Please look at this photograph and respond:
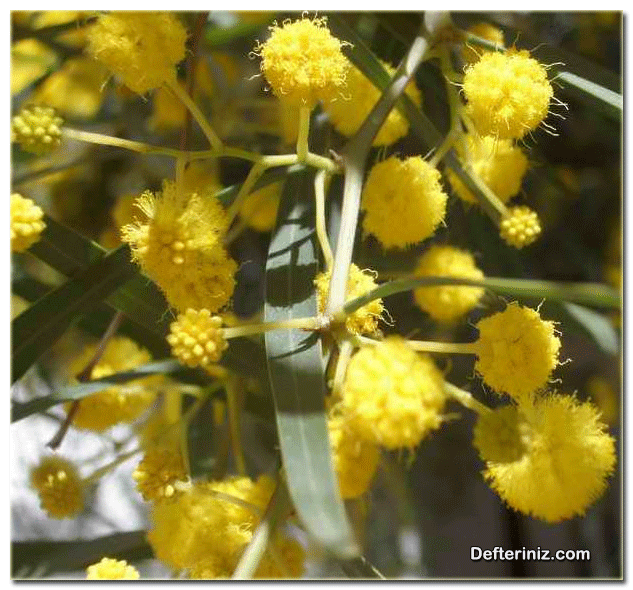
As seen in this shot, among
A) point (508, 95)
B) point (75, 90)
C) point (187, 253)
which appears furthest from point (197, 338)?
point (75, 90)

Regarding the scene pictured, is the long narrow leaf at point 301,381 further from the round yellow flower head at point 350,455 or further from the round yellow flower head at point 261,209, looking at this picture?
the round yellow flower head at point 261,209

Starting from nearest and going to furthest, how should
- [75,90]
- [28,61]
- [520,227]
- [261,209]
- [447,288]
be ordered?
[520,227], [447,288], [261,209], [28,61], [75,90]

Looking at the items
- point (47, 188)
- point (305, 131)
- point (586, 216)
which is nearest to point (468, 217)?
point (305, 131)

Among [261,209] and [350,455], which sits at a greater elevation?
[261,209]

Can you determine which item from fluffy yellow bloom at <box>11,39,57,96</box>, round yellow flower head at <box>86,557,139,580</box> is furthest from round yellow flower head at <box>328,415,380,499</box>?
fluffy yellow bloom at <box>11,39,57,96</box>

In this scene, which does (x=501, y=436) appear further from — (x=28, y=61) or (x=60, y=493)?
(x=28, y=61)

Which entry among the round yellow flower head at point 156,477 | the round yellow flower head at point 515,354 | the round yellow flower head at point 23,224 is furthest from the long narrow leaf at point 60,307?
the round yellow flower head at point 515,354
